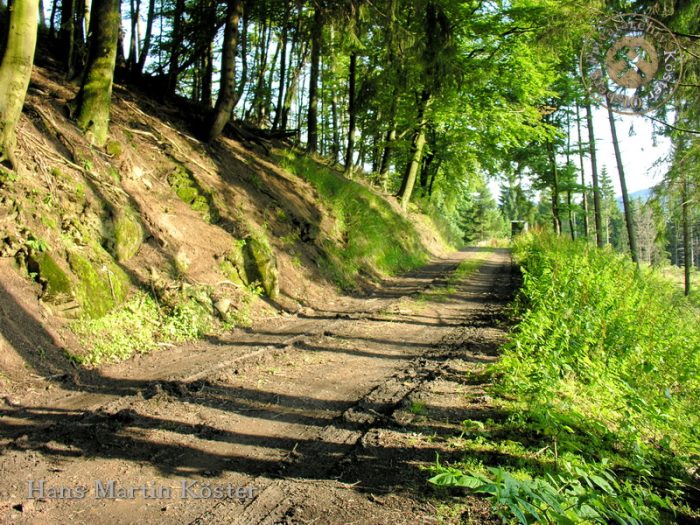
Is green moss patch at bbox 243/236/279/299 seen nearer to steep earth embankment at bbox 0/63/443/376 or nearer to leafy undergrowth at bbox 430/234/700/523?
steep earth embankment at bbox 0/63/443/376

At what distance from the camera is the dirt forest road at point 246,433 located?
10.4 feet

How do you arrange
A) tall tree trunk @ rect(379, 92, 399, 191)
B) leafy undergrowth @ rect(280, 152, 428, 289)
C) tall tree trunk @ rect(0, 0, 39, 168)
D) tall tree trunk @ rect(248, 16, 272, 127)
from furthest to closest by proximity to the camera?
tall tree trunk @ rect(379, 92, 399, 191) → tall tree trunk @ rect(248, 16, 272, 127) → leafy undergrowth @ rect(280, 152, 428, 289) → tall tree trunk @ rect(0, 0, 39, 168)

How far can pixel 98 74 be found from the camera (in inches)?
359

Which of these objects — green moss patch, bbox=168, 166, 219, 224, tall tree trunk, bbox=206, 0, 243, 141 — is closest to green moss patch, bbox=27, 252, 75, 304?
A: green moss patch, bbox=168, 166, 219, 224

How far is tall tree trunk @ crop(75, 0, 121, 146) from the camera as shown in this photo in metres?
9.12

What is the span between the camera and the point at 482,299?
1204 centimetres

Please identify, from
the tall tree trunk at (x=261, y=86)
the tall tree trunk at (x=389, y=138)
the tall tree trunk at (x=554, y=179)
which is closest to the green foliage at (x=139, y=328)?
the tall tree trunk at (x=261, y=86)

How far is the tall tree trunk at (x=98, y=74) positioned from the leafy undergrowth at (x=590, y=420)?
797 cm

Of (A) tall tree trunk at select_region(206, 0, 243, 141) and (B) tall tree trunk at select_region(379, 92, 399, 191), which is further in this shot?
(B) tall tree trunk at select_region(379, 92, 399, 191)

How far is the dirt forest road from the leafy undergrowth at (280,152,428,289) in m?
6.61

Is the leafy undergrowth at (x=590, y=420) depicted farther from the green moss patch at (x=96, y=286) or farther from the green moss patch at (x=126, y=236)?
the green moss patch at (x=126, y=236)

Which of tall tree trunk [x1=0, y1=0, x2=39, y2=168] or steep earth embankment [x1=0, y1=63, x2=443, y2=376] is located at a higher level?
tall tree trunk [x1=0, y1=0, x2=39, y2=168]

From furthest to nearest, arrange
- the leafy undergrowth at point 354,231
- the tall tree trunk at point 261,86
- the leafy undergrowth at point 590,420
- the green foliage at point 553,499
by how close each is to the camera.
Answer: the tall tree trunk at point 261,86
the leafy undergrowth at point 354,231
the leafy undergrowth at point 590,420
the green foliage at point 553,499

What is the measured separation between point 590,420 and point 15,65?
25.8ft
